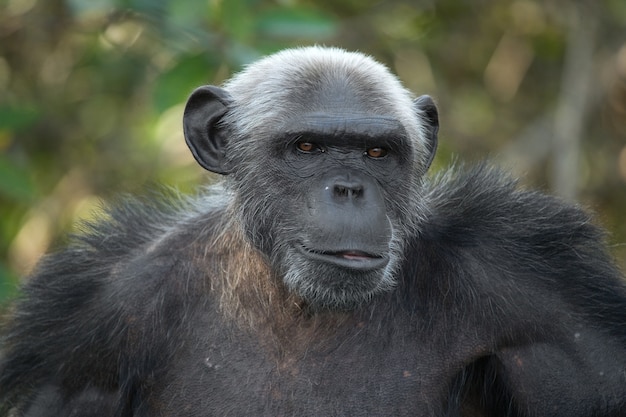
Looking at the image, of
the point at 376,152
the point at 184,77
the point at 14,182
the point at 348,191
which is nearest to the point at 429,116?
the point at 376,152

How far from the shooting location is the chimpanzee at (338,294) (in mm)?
5703

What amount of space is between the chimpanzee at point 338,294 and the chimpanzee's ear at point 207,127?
0.01m

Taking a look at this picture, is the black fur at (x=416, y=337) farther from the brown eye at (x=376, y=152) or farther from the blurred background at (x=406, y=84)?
the blurred background at (x=406, y=84)

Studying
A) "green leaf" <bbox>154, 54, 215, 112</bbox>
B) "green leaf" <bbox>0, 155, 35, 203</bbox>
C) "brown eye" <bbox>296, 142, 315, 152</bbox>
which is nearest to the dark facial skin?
"brown eye" <bbox>296, 142, 315, 152</bbox>

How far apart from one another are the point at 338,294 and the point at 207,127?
1203 millimetres

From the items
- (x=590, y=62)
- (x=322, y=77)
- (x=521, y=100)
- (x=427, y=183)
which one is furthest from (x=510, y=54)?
(x=322, y=77)

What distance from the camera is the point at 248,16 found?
779 centimetres

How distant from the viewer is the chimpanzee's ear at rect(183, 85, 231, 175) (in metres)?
6.08

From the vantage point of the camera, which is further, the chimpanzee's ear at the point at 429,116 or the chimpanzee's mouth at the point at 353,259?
the chimpanzee's ear at the point at 429,116

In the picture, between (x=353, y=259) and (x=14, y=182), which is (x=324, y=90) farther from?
(x=14, y=182)

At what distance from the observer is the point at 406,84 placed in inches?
447

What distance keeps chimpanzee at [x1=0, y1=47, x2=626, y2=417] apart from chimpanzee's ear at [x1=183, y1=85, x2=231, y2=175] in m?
0.01

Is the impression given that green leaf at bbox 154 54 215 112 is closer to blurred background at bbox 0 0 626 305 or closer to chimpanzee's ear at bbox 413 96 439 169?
blurred background at bbox 0 0 626 305

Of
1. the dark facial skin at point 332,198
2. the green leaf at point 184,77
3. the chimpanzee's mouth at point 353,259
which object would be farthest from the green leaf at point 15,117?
the chimpanzee's mouth at point 353,259
